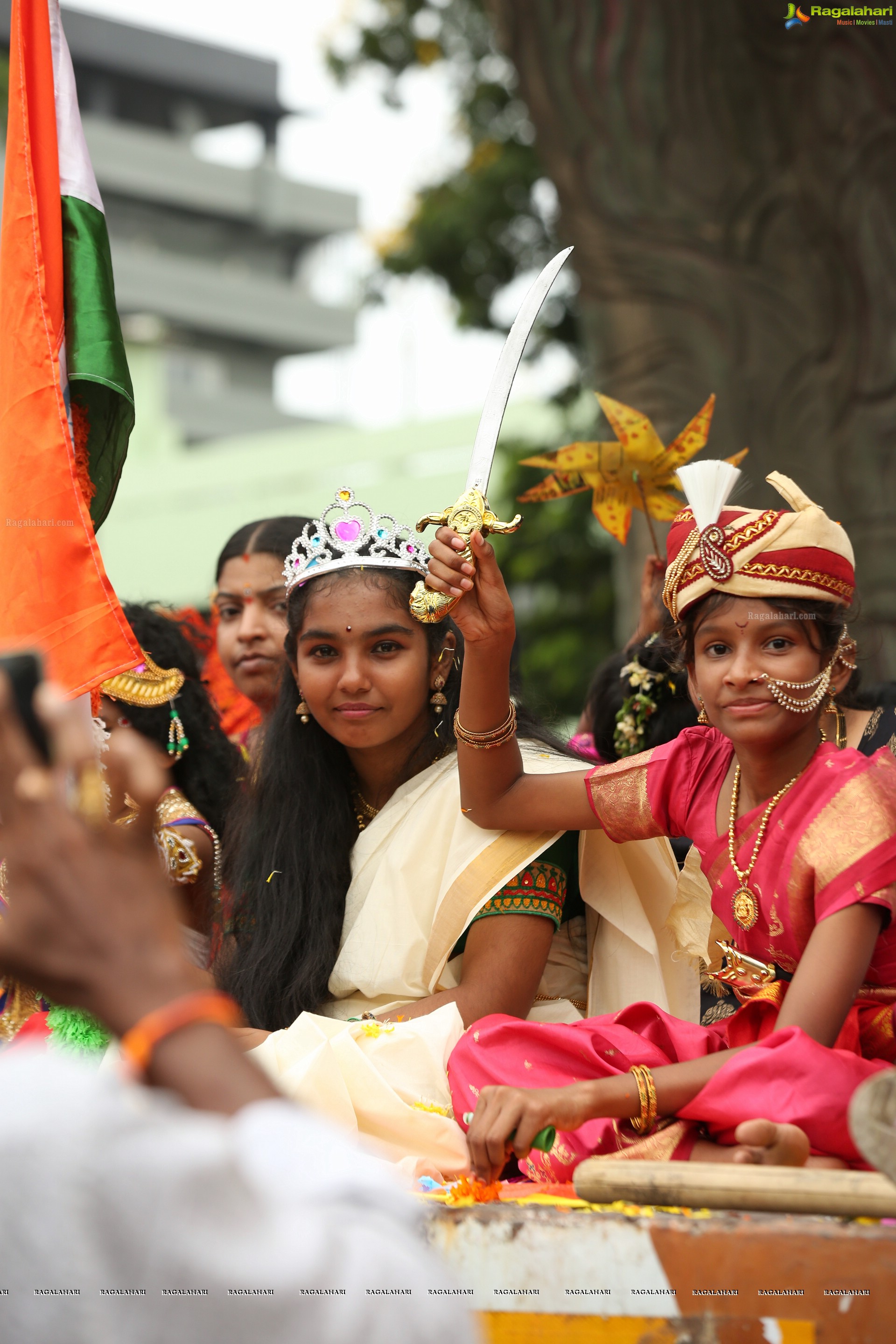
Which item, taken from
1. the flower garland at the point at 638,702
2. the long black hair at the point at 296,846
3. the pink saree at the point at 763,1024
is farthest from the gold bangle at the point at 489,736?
the flower garland at the point at 638,702

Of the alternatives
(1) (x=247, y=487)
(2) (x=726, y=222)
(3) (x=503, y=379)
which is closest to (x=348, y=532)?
(3) (x=503, y=379)

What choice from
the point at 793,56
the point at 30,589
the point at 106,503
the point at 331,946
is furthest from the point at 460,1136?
the point at 793,56

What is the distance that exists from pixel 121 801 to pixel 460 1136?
38.4 inches

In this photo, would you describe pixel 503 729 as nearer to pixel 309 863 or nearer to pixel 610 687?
pixel 309 863

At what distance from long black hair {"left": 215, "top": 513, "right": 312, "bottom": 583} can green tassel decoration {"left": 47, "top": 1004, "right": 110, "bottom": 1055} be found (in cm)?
189

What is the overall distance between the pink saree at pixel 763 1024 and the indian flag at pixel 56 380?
4.14ft

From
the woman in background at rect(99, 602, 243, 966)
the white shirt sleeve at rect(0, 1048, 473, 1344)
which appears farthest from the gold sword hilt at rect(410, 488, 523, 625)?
the white shirt sleeve at rect(0, 1048, 473, 1344)

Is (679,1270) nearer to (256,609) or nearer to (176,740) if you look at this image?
(176,740)

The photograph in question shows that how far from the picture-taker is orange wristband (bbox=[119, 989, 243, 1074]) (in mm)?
1229

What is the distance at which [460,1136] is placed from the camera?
279 cm

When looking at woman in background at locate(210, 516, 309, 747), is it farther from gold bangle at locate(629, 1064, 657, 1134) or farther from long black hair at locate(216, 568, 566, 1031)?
gold bangle at locate(629, 1064, 657, 1134)

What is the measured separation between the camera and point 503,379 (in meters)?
3.34

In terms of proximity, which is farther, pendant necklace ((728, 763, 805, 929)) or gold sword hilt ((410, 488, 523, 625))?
gold sword hilt ((410, 488, 523, 625))

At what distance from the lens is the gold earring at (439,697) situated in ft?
12.3
